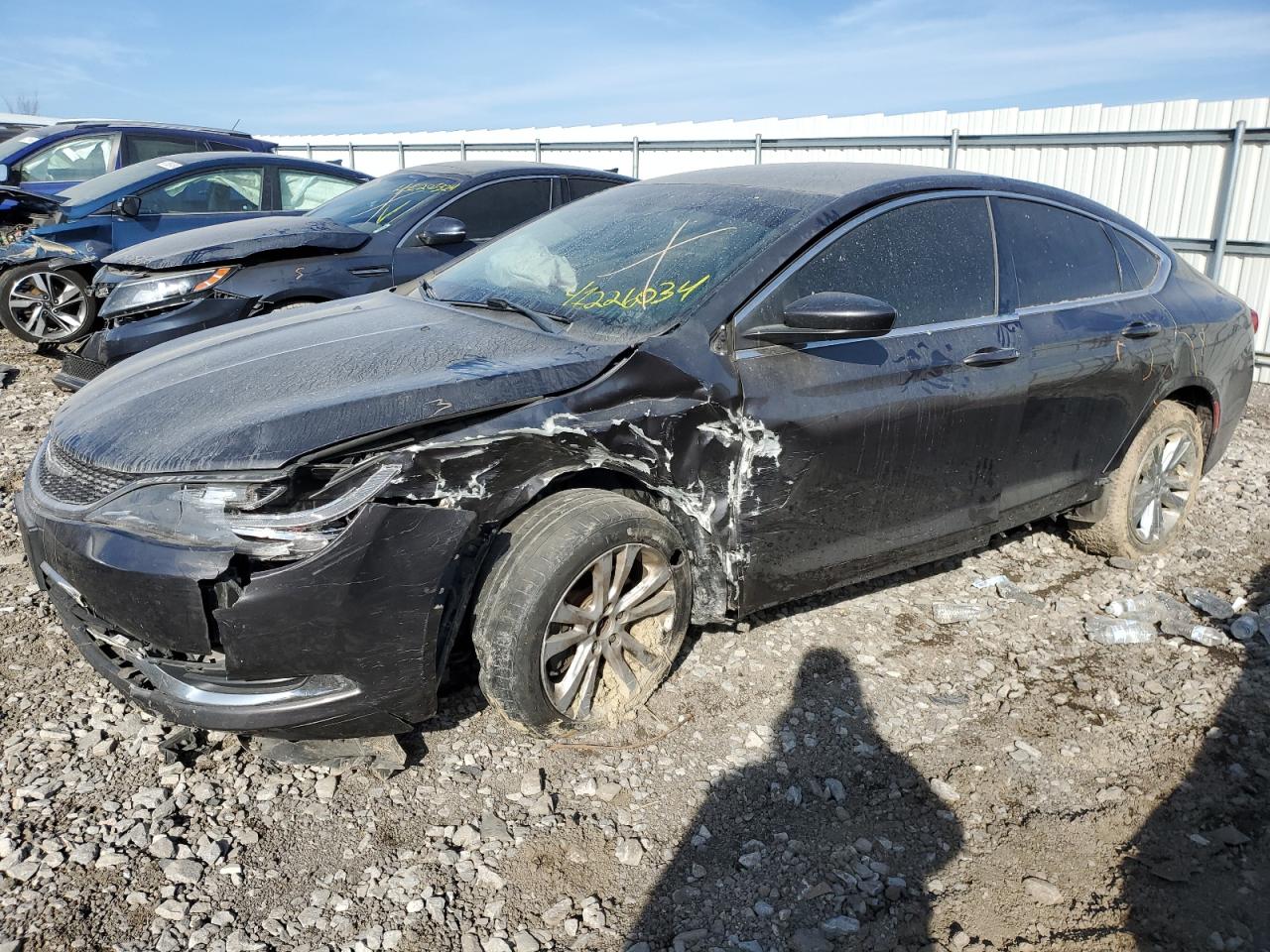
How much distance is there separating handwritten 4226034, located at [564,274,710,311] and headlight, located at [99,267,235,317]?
10.6ft

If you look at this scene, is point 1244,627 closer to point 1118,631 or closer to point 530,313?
point 1118,631

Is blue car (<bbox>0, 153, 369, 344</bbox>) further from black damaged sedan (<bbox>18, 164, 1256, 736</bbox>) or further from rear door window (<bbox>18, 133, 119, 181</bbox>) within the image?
black damaged sedan (<bbox>18, 164, 1256, 736</bbox>)

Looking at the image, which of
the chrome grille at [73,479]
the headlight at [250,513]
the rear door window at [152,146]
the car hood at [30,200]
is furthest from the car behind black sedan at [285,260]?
the rear door window at [152,146]

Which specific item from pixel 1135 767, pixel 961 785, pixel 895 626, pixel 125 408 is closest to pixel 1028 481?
pixel 895 626

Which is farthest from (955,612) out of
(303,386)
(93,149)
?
(93,149)

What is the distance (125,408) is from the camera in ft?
9.33

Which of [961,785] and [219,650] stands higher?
[219,650]

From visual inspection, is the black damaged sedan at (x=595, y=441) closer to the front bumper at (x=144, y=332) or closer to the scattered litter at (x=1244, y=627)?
the scattered litter at (x=1244, y=627)

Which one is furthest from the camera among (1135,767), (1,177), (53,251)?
(1,177)

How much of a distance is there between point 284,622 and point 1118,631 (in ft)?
10.9

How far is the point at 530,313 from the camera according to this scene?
332cm

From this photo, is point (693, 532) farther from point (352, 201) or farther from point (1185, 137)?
point (1185, 137)

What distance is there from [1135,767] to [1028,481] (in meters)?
1.25

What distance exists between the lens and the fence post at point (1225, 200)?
8930 mm
